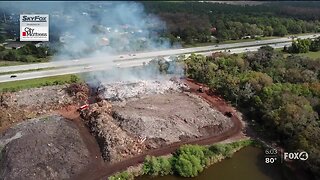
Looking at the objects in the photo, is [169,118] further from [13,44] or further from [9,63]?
[13,44]

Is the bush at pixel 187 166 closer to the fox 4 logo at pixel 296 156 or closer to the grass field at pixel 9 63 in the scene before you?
the fox 4 logo at pixel 296 156

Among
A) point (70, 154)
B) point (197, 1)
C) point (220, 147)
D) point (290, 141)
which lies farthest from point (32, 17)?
point (197, 1)

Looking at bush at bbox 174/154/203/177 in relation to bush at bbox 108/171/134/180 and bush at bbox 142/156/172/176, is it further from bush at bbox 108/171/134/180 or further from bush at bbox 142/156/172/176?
bush at bbox 108/171/134/180

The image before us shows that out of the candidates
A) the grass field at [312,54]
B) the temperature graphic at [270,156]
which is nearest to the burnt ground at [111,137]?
the temperature graphic at [270,156]

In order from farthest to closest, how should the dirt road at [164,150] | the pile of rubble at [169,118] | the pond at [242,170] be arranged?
the pile of rubble at [169,118]
the pond at [242,170]
the dirt road at [164,150]

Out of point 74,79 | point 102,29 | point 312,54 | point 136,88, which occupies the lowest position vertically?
point 74,79

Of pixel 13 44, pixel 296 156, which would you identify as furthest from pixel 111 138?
pixel 13 44
